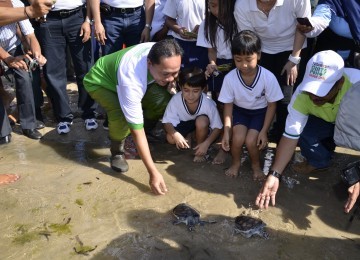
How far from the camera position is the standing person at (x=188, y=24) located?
3.63 m

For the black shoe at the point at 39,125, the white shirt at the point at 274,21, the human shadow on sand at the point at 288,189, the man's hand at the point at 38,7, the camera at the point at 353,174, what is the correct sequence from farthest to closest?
the black shoe at the point at 39,125, the white shirt at the point at 274,21, the human shadow on sand at the point at 288,189, the man's hand at the point at 38,7, the camera at the point at 353,174

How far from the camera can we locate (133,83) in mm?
2898

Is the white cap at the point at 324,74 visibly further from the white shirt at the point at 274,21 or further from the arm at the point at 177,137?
the arm at the point at 177,137

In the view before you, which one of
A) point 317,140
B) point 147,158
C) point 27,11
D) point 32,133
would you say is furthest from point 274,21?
point 32,133

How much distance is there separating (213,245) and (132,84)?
127 centimetres

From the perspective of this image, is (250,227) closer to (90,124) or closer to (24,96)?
(90,124)

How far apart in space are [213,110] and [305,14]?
1.05 meters

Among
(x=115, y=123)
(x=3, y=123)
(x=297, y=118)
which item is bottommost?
(x=3, y=123)

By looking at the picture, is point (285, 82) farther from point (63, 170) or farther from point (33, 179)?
point (33, 179)

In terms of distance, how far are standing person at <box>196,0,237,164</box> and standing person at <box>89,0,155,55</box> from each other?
75cm

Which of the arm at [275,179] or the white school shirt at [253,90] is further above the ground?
the white school shirt at [253,90]

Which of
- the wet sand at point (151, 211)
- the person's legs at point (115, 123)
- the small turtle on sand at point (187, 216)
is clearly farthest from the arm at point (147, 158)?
the person's legs at point (115, 123)

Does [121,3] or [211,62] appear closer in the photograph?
[211,62]

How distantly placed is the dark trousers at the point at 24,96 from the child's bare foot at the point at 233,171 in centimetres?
200
